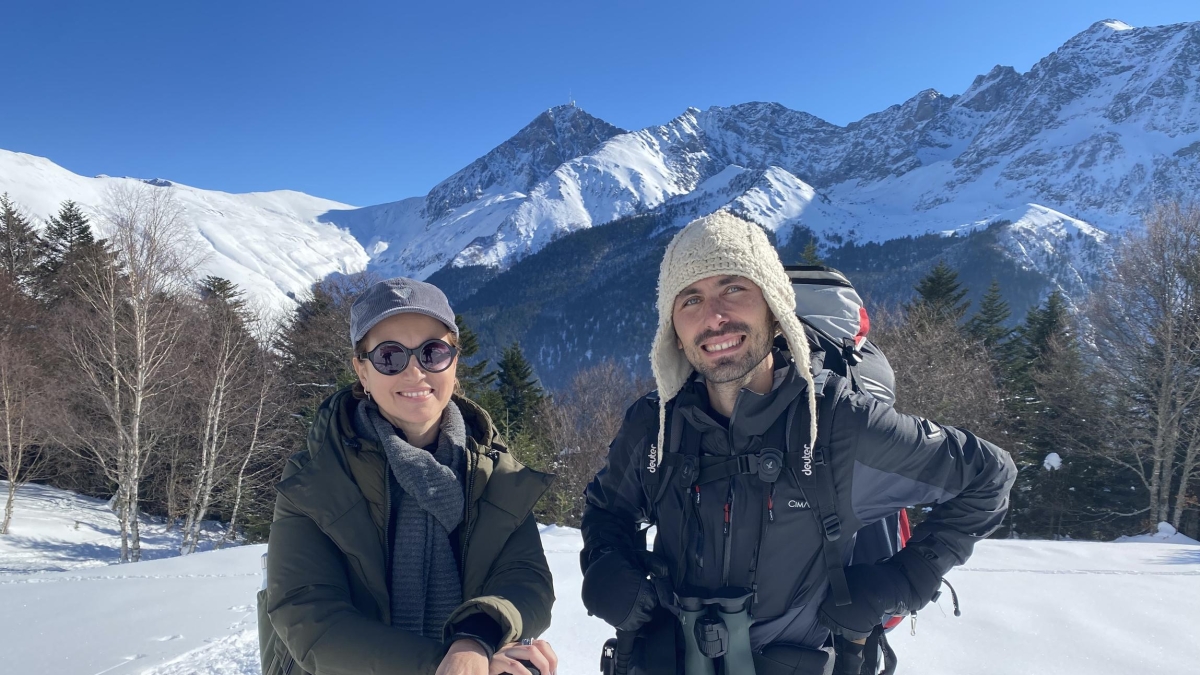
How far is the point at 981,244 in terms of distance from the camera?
135 meters

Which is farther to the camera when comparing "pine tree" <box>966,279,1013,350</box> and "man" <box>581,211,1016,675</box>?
"pine tree" <box>966,279,1013,350</box>

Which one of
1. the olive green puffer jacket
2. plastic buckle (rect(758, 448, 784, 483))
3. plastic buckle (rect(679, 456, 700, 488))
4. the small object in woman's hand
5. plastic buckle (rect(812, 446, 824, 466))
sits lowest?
the small object in woman's hand

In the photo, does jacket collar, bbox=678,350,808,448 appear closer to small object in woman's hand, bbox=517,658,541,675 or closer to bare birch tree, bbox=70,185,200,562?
small object in woman's hand, bbox=517,658,541,675

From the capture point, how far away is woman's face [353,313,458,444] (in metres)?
2.11

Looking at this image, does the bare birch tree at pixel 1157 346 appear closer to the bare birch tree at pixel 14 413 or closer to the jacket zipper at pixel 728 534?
the jacket zipper at pixel 728 534

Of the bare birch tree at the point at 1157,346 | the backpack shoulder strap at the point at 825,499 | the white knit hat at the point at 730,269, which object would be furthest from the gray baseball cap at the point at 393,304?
the bare birch tree at the point at 1157,346

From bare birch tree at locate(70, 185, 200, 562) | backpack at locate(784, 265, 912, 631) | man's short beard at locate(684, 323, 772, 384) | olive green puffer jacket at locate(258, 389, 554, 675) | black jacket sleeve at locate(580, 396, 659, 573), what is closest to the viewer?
Result: olive green puffer jacket at locate(258, 389, 554, 675)

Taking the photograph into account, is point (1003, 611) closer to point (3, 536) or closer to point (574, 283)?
point (3, 536)

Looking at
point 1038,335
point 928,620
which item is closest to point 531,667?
point 928,620

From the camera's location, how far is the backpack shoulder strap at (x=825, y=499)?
2.08m

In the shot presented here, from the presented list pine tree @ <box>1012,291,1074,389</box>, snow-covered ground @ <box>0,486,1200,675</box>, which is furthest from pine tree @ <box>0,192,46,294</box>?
pine tree @ <box>1012,291,1074,389</box>

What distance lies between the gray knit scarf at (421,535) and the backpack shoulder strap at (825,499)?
1216mm

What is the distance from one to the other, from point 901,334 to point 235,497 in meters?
22.2

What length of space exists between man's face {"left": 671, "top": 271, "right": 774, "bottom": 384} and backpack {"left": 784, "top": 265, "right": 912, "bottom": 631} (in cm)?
28
